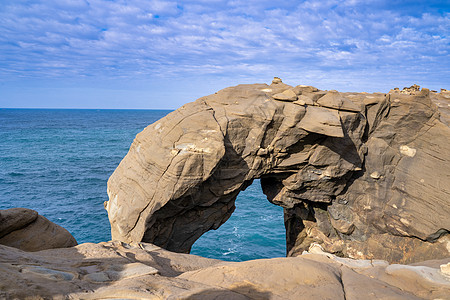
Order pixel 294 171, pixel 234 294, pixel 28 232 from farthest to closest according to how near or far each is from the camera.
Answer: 1. pixel 294 171
2. pixel 28 232
3. pixel 234 294

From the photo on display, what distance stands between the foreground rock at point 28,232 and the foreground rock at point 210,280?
257 centimetres

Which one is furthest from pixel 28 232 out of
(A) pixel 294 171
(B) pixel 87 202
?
(B) pixel 87 202

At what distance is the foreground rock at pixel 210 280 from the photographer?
228 inches

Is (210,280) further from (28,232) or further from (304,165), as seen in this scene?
(304,165)

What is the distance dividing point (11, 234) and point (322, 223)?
627 inches

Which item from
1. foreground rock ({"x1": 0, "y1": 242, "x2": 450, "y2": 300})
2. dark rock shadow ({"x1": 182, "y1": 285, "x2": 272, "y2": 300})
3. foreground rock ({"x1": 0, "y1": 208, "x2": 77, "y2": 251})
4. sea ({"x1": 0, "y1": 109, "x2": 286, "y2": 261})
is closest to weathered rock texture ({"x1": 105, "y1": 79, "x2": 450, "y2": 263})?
foreground rock ({"x1": 0, "y1": 208, "x2": 77, "y2": 251})

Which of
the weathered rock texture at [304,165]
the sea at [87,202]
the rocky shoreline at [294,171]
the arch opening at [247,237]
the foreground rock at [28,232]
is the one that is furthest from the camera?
the sea at [87,202]

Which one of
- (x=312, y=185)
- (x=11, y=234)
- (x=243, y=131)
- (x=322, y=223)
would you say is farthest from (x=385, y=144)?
(x=11, y=234)

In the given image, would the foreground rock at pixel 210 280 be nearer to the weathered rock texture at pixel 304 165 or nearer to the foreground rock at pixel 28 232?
the foreground rock at pixel 28 232

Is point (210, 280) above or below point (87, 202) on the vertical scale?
above

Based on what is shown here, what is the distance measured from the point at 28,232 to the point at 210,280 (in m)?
7.73

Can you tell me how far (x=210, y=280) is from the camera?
6.82 m

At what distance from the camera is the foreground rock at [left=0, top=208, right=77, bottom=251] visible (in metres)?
10.0

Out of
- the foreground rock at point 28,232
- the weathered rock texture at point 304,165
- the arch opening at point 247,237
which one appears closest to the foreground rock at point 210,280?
the foreground rock at point 28,232
